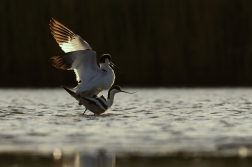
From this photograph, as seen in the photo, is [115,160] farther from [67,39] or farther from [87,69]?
[67,39]

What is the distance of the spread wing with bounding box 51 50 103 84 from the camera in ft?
45.9

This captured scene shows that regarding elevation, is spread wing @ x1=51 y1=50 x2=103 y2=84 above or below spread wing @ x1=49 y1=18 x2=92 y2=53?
below

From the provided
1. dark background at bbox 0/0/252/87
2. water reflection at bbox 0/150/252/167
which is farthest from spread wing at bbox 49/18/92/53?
dark background at bbox 0/0/252/87

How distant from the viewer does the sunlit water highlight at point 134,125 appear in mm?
9742

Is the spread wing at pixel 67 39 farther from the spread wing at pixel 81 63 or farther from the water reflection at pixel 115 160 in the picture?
the water reflection at pixel 115 160

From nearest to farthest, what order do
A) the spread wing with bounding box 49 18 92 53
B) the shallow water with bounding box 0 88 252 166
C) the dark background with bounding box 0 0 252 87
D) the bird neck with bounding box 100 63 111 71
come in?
the shallow water with bounding box 0 88 252 166
the bird neck with bounding box 100 63 111 71
the spread wing with bounding box 49 18 92 53
the dark background with bounding box 0 0 252 87

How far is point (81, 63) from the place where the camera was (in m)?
14.2

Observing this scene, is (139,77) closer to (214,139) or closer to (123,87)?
(123,87)

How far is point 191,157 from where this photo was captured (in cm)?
893

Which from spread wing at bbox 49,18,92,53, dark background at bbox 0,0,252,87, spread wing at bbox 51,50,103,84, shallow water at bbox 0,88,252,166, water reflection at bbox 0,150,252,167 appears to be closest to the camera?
water reflection at bbox 0,150,252,167

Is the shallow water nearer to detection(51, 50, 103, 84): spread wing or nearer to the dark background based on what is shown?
detection(51, 50, 103, 84): spread wing

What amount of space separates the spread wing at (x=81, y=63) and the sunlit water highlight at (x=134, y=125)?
0.70m

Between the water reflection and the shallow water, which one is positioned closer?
the water reflection

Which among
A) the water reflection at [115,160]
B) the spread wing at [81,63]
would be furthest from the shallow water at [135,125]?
the spread wing at [81,63]
